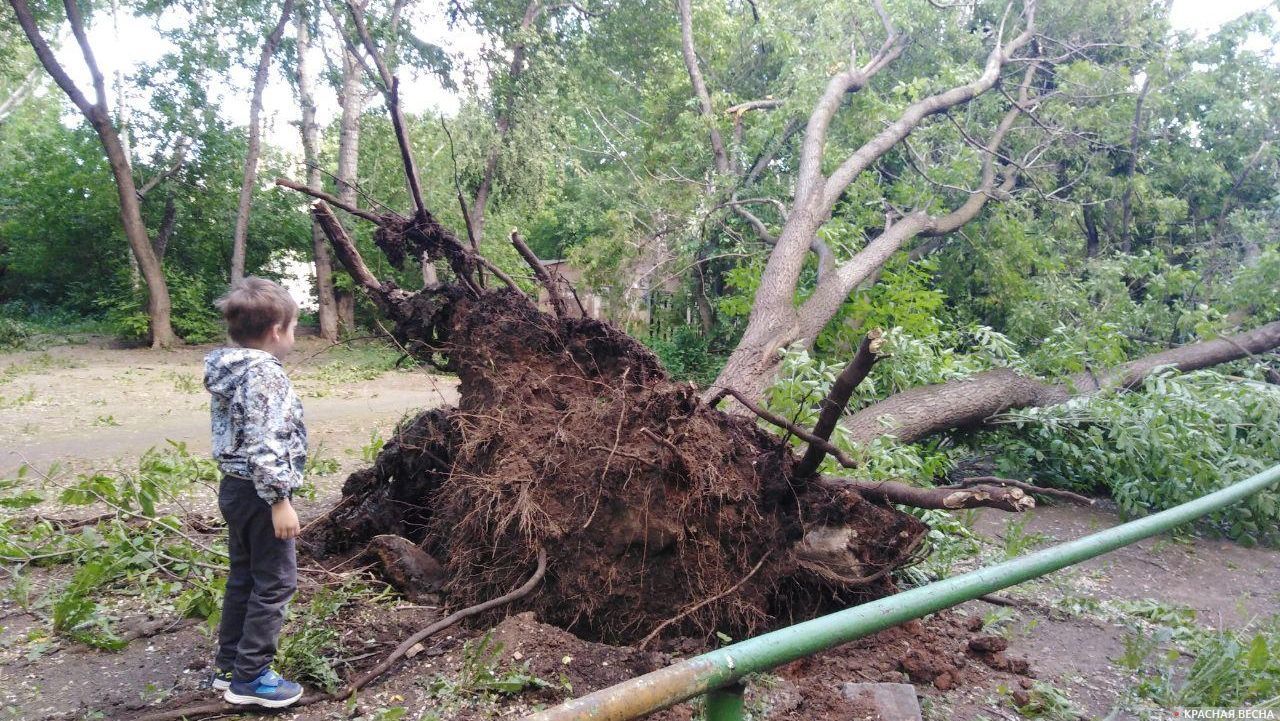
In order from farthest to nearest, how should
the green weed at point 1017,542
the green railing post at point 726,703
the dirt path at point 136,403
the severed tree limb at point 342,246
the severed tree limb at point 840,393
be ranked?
1. the dirt path at point 136,403
2. the green weed at point 1017,542
3. the severed tree limb at point 342,246
4. the severed tree limb at point 840,393
5. the green railing post at point 726,703

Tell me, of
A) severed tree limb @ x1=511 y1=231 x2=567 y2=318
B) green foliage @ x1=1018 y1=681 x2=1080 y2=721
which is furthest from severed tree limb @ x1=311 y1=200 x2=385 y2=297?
green foliage @ x1=1018 y1=681 x2=1080 y2=721

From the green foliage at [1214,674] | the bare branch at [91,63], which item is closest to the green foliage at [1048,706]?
the green foliage at [1214,674]

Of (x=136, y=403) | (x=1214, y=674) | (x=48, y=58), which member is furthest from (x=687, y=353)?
(x=48, y=58)

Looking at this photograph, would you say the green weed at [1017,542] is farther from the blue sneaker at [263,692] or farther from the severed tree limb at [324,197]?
the severed tree limb at [324,197]

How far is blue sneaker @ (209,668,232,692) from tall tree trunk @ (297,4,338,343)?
13943mm

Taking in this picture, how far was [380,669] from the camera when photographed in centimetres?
258

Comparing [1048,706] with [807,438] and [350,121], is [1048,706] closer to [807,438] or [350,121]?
[807,438]

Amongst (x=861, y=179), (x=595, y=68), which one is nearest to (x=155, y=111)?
(x=595, y=68)

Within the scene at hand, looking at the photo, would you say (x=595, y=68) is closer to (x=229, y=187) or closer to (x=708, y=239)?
(x=708, y=239)

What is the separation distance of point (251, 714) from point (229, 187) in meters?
18.3

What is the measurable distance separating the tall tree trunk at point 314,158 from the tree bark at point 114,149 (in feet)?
9.54

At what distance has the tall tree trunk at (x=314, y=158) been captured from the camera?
15602 millimetres

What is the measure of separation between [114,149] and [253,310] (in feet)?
47.7

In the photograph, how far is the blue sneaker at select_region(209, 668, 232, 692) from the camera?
2486 millimetres
